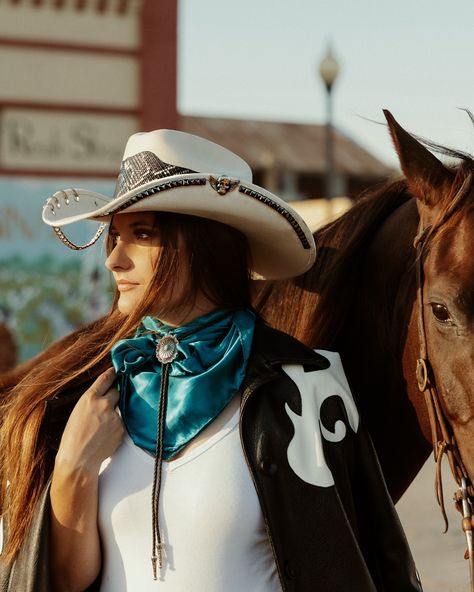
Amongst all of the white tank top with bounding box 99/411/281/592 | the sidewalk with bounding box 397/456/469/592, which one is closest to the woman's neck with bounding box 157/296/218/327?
the white tank top with bounding box 99/411/281/592

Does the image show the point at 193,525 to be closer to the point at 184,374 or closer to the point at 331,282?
the point at 184,374

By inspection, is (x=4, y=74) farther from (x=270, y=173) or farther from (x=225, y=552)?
(x=270, y=173)

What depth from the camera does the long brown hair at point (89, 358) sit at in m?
1.99

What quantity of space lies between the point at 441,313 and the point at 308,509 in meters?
0.49

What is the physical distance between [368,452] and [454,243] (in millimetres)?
475

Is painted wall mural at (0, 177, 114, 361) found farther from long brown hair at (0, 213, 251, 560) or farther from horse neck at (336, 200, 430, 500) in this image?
long brown hair at (0, 213, 251, 560)

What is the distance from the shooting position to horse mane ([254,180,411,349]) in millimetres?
2404

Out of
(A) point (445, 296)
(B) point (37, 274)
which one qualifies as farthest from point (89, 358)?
(B) point (37, 274)

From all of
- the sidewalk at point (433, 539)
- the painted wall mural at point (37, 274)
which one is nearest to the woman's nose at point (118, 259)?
the sidewalk at point (433, 539)

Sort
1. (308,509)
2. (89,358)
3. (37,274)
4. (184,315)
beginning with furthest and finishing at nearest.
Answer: (37,274) → (89,358) → (184,315) → (308,509)

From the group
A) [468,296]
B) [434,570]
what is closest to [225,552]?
[468,296]

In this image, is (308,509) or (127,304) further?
(127,304)

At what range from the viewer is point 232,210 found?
6.67 ft

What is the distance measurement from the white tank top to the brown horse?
0.47m
